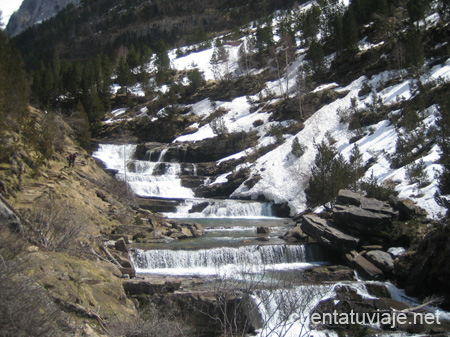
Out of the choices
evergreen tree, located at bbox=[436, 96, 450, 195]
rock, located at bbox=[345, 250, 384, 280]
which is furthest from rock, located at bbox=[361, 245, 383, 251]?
evergreen tree, located at bbox=[436, 96, 450, 195]

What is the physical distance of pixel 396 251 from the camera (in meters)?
15.2

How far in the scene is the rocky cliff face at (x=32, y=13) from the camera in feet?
557

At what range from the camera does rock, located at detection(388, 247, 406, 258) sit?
1491 centimetres

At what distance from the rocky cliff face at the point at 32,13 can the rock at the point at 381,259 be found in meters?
191

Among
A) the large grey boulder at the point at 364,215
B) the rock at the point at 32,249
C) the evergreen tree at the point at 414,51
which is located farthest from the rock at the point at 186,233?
the evergreen tree at the point at 414,51

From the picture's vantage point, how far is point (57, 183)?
18078 millimetres

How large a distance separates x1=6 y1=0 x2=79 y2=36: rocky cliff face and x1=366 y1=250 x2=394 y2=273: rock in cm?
19125

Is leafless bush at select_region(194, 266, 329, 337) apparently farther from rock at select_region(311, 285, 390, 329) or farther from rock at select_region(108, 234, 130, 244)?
rock at select_region(108, 234, 130, 244)

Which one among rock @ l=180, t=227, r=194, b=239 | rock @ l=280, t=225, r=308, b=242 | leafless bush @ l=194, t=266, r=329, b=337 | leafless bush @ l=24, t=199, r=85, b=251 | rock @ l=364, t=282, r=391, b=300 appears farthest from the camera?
rock @ l=180, t=227, r=194, b=239

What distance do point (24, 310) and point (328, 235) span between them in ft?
47.8

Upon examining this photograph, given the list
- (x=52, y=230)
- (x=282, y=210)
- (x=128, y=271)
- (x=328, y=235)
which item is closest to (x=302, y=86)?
(x=282, y=210)

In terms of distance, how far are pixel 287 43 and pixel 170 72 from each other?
2592 centimetres

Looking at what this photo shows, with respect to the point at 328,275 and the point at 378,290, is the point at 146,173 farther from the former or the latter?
the point at 378,290

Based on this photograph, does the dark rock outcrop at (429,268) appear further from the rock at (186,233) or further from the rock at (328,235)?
the rock at (186,233)
